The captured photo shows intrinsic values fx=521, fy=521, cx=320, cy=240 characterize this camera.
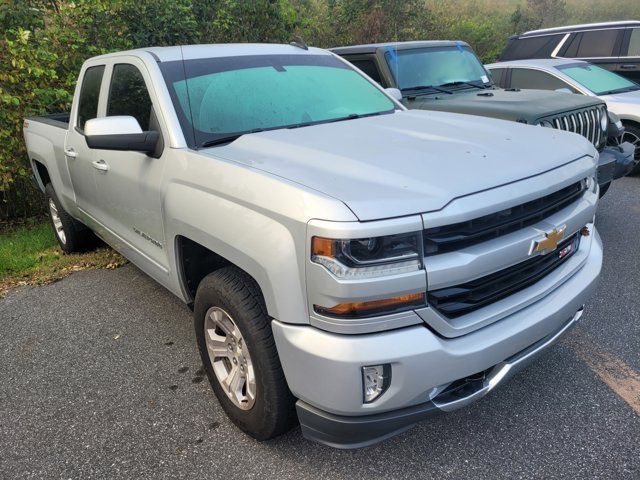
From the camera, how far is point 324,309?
1894 millimetres

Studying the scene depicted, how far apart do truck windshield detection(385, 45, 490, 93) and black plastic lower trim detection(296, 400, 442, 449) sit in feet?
15.3

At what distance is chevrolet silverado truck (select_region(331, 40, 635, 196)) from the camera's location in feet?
15.4

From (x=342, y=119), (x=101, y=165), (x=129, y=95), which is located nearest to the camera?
(x=342, y=119)

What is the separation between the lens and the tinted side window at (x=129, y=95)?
317cm

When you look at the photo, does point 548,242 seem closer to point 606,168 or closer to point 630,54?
point 606,168

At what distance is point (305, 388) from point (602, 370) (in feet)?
6.24

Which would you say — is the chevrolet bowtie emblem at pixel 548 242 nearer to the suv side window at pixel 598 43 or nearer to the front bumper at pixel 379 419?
the front bumper at pixel 379 419

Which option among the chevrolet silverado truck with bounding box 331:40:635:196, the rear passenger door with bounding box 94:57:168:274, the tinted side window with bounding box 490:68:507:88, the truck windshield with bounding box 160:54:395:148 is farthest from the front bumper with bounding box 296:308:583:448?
the tinted side window with bounding box 490:68:507:88

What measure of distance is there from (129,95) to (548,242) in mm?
2702

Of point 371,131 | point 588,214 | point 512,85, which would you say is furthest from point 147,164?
point 512,85

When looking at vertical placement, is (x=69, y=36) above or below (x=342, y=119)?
above

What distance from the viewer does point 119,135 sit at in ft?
9.16

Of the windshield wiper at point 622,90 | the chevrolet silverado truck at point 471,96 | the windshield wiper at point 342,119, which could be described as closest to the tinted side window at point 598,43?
the windshield wiper at point 622,90

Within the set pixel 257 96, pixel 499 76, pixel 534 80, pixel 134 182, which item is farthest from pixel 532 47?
pixel 134 182
